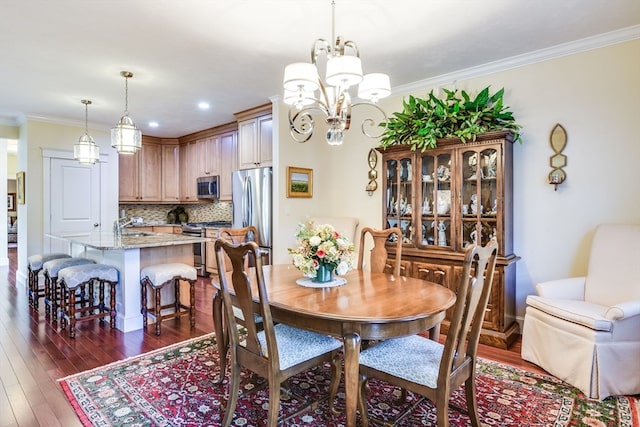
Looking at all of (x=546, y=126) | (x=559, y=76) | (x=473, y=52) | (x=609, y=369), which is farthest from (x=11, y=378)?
(x=559, y=76)

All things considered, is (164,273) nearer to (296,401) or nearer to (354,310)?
(296,401)

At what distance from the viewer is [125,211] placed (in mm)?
7094

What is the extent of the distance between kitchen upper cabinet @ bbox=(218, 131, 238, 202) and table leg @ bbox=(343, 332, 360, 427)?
15.7 feet

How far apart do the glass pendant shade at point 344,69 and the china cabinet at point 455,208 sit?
1.80m

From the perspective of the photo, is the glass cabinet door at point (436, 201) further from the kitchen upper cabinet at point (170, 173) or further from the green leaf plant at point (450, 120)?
the kitchen upper cabinet at point (170, 173)

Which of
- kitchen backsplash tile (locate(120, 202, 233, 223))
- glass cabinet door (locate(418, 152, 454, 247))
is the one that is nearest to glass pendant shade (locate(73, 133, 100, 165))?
kitchen backsplash tile (locate(120, 202, 233, 223))

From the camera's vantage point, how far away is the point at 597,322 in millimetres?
2361

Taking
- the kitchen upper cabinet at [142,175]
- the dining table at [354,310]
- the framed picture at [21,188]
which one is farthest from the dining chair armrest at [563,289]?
the framed picture at [21,188]

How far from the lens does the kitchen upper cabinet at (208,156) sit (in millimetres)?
6406

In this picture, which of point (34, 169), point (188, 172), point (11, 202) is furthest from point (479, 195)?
point (11, 202)

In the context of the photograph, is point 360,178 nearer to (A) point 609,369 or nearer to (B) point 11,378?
(A) point 609,369

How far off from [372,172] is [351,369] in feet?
10.4

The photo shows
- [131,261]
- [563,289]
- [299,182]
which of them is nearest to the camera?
[563,289]

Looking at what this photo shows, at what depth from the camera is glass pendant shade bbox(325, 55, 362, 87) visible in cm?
201
